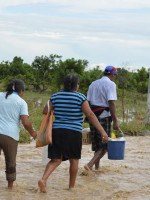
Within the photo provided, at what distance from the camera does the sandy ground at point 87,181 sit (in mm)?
6032

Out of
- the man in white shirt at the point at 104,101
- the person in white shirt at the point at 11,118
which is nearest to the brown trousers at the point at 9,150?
the person in white shirt at the point at 11,118

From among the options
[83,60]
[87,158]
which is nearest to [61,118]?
[87,158]

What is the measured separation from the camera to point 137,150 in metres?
10.7

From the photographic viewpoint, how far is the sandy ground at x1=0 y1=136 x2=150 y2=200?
6.03 m

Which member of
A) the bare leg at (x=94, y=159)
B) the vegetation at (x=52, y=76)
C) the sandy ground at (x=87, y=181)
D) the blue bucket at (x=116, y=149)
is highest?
the vegetation at (x=52, y=76)

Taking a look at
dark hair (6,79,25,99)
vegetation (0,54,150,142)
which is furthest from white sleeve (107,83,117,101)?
vegetation (0,54,150,142)

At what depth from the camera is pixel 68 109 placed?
5.91 metres

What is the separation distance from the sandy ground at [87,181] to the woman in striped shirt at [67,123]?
Answer: 35cm

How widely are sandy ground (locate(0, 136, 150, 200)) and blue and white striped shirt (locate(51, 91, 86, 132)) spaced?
3.14 ft

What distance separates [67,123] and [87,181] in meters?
1.41

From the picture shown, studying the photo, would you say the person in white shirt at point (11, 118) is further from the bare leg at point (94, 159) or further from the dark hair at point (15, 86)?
the bare leg at point (94, 159)

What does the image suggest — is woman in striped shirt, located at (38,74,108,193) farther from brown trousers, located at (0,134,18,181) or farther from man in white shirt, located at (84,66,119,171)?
man in white shirt, located at (84,66,119,171)

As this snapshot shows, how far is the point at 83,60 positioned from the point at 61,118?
42.2 meters

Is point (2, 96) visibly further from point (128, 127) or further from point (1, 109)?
point (128, 127)
